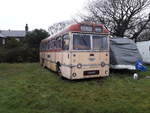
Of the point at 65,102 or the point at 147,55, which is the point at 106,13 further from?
the point at 65,102

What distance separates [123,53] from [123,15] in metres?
15.3

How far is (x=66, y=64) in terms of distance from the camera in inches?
361

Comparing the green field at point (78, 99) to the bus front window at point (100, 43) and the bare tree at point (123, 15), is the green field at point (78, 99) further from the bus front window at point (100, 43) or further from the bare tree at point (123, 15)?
the bare tree at point (123, 15)

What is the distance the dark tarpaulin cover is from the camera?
11.2 m

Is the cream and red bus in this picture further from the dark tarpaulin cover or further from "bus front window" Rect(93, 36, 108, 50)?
the dark tarpaulin cover

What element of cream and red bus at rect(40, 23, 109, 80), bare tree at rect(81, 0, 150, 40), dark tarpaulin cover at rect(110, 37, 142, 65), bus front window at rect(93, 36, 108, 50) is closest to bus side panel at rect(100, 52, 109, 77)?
cream and red bus at rect(40, 23, 109, 80)

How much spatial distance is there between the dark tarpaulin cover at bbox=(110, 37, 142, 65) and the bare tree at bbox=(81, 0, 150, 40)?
1387cm

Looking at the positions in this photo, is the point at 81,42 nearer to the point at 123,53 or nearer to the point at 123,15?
the point at 123,53

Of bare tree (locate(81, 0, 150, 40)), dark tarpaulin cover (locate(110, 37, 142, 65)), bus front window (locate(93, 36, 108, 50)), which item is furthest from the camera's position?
bare tree (locate(81, 0, 150, 40))

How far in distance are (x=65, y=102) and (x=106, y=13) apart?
71.8 ft

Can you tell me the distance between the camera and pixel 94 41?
30.7ft

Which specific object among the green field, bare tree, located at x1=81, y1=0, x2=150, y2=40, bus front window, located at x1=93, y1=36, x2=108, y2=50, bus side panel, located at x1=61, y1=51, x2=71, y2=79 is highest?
bare tree, located at x1=81, y1=0, x2=150, y2=40

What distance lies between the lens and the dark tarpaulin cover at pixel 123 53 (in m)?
11.2

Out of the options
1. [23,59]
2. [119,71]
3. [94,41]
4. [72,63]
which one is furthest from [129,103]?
[23,59]
